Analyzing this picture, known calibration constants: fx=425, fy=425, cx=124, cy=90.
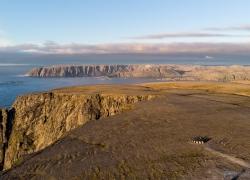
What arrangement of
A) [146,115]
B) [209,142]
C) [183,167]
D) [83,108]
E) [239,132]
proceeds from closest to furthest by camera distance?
[183,167]
[209,142]
[239,132]
[146,115]
[83,108]

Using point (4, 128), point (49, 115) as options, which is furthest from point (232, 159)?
point (4, 128)

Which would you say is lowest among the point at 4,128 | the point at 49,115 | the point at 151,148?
the point at 4,128

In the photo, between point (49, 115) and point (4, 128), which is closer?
point (49, 115)

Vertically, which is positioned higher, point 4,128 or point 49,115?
point 49,115

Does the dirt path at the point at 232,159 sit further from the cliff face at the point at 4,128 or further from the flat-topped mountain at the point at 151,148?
the cliff face at the point at 4,128

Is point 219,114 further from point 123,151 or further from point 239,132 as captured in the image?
point 123,151

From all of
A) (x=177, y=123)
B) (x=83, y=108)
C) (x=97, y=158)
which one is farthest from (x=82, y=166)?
(x=83, y=108)

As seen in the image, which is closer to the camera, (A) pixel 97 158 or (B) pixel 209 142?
(A) pixel 97 158

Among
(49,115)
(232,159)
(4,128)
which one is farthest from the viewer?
(4,128)

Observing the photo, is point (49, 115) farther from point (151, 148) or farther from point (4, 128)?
point (151, 148)
